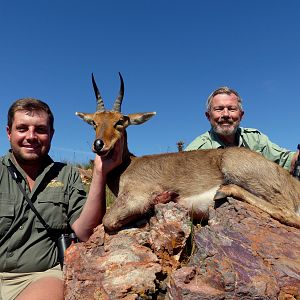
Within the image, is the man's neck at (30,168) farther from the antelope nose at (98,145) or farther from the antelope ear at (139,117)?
the antelope ear at (139,117)

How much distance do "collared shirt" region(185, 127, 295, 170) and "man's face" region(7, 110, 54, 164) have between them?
446 centimetres

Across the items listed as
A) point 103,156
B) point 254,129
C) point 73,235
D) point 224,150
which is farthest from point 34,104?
point 254,129

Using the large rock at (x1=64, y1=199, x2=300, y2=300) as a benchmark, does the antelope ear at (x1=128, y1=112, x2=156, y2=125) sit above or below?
above

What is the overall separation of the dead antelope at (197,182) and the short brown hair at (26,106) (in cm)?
96

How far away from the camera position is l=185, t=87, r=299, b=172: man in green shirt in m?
8.83

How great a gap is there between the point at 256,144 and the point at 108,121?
3.94 meters

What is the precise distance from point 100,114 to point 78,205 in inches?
71.7

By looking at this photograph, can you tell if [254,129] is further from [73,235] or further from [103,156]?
[73,235]

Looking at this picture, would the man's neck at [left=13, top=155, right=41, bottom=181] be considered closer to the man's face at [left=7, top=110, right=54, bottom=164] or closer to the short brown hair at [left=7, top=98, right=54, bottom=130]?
the man's face at [left=7, top=110, right=54, bottom=164]

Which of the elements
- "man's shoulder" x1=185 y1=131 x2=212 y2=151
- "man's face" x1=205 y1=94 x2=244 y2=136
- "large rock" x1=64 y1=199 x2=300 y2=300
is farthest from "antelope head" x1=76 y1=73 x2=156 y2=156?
"man's shoulder" x1=185 y1=131 x2=212 y2=151

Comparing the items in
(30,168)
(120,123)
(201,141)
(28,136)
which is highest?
(120,123)

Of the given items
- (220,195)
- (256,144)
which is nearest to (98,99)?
(220,195)

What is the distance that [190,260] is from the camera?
4336 mm

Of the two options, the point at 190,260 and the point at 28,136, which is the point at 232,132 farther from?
the point at 190,260
